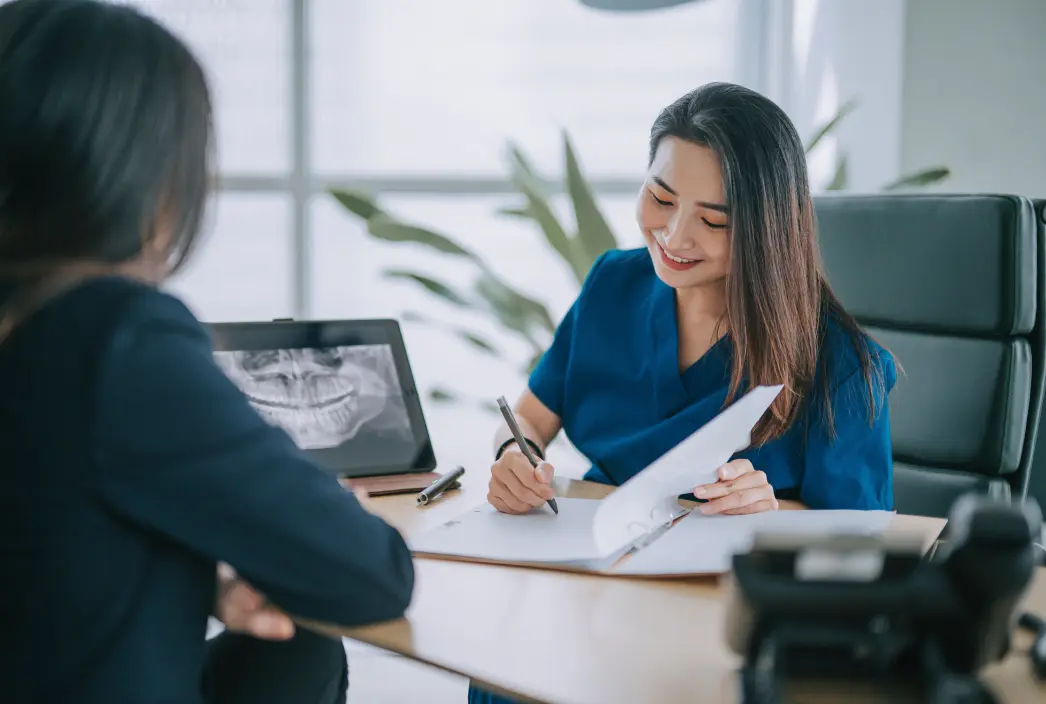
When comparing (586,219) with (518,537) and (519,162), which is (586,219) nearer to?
(519,162)

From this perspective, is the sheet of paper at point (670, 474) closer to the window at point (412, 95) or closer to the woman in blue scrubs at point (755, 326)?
the woman in blue scrubs at point (755, 326)

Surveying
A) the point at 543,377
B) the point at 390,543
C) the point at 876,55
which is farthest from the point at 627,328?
the point at 876,55

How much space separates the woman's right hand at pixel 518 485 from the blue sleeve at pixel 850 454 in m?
0.38

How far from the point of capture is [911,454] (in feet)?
4.91

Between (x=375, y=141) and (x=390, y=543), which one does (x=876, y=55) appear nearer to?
(x=375, y=141)

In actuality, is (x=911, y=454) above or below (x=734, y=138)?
below

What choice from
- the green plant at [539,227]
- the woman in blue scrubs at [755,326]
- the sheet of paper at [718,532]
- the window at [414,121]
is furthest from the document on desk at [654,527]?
the window at [414,121]

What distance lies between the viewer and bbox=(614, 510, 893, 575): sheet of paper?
2.91ft

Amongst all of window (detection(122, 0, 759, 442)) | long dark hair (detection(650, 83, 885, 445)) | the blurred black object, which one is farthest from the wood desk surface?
window (detection(122, 0, 759, 442))

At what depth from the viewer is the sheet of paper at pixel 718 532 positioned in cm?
89

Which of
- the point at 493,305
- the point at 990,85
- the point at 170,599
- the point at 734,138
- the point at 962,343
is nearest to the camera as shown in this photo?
the point at 170,599

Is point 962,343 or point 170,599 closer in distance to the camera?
point 170,599

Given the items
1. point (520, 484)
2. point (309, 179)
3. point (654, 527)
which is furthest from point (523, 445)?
point (309, 179)

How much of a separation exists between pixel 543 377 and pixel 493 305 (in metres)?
0.73
